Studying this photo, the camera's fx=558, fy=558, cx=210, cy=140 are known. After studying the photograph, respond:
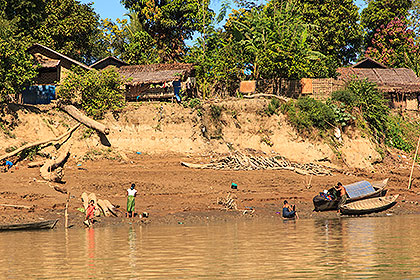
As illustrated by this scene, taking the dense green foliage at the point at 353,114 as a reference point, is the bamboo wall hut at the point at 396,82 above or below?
above

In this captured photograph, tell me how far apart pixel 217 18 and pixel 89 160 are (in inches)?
661

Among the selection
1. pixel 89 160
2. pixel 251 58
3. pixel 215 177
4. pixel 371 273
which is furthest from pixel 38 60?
pixel 371 273

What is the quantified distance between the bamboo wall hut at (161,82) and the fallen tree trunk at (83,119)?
20.1ft

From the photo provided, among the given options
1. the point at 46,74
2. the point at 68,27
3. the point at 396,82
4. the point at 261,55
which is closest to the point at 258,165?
the point at 261,55

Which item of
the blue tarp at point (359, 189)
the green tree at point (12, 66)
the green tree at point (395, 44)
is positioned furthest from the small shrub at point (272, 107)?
the green tree at point (395, 44)

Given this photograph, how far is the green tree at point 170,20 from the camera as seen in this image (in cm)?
4478

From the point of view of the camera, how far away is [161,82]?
37.3m

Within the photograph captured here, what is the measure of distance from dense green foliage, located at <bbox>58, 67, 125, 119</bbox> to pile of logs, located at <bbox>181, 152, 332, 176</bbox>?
6442mm

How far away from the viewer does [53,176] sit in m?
25.2

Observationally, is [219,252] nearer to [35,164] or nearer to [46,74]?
[35,164]

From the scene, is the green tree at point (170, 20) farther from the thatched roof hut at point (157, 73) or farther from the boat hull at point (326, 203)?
the boat hull at point (326, 203)

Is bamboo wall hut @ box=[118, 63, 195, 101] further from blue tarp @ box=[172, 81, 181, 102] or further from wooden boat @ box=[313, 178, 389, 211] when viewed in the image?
wooden boat @ box=[313, 178, 389, 211]

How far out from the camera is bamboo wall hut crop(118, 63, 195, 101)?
37.3 m

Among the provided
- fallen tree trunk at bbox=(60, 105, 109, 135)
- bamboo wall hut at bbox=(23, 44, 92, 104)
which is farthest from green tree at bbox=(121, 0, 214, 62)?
fallen tree trunk at bbox=(60, 105, 109, 135)
